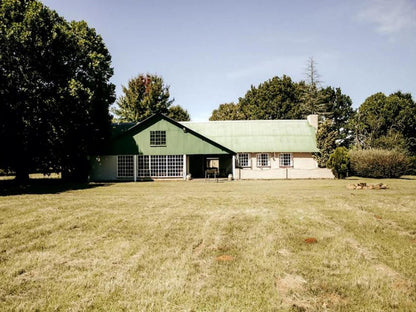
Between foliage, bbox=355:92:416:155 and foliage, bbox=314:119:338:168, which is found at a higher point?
foliage, bbox=355:92:416:155

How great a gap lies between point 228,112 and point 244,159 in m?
34.5

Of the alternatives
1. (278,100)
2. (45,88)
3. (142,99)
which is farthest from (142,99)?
(45,88)

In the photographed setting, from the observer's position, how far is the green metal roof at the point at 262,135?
110 feet

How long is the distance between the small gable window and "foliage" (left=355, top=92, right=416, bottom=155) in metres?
39.0

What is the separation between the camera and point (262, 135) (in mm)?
35125

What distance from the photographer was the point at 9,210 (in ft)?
32.6

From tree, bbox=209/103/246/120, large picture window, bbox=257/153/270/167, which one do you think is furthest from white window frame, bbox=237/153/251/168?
tree, bbox=209/103/246/120

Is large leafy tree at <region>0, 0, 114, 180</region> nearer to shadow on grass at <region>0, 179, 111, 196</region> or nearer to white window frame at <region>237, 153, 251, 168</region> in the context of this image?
shadow on grass at <region>0, 179, 111, 196</region>

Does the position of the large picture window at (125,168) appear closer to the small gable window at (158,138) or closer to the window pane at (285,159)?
the small gable window at (158,138)

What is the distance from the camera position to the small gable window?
29484 mm

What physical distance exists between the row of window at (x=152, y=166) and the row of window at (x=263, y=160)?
7.98 m

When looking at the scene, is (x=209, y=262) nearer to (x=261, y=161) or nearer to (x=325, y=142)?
(x=261, y=161)

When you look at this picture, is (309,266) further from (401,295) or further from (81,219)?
(81,219)

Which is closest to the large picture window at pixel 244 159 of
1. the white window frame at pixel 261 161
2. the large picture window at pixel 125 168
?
the white window frame at pixel 261 161
